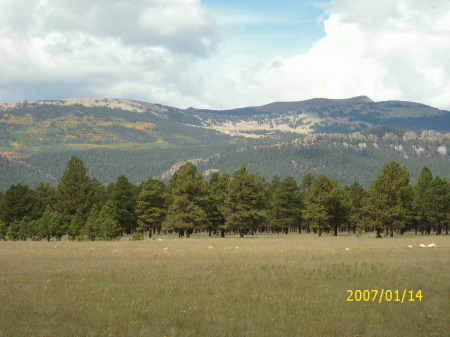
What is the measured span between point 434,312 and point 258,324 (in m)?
6.96

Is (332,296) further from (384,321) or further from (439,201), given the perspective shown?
(439,201)

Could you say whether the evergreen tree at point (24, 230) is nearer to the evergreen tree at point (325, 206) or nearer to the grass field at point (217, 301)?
the grass field at point (217, 301)

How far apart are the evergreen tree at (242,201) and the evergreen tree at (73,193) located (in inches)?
1022

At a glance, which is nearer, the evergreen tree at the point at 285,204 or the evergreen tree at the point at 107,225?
the evergreen tree at the point at 107,225

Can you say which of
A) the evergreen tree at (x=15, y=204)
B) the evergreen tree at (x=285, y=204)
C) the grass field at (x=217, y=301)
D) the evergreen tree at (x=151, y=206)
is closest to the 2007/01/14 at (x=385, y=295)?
the grass field at (x=217, y=301)

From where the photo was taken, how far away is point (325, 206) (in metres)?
86.7

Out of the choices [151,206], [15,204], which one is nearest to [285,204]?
[151,206]

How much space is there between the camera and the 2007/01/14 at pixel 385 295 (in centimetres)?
1978

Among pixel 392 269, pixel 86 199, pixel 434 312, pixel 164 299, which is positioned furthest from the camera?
pixel 86 199

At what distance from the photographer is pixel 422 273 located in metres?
27.1

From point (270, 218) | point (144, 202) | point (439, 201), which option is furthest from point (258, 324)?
point (270, 218)

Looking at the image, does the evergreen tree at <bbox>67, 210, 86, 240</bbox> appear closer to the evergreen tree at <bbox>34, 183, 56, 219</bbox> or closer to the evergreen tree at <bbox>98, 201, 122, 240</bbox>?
the evergreen tree at <bbox>98, 201, 122, 240</bbox>

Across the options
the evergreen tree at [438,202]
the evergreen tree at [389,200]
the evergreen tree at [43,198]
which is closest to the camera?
the evergreen tree at [389,200]

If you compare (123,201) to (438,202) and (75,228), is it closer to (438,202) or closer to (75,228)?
(75,228)
